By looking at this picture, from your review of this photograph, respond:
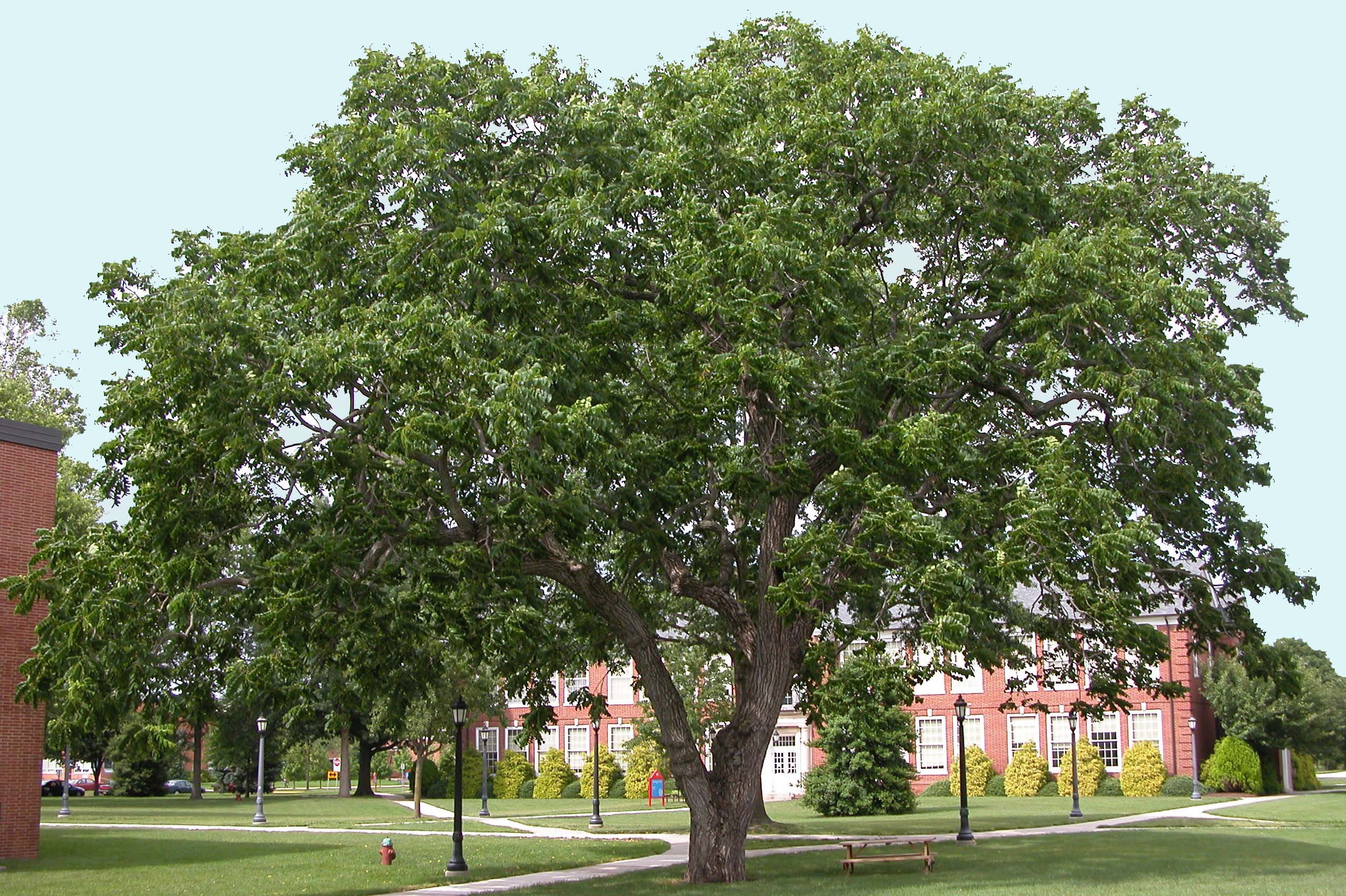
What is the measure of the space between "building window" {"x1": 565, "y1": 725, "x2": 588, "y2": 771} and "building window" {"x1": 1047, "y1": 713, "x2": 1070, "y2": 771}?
25.5 meters

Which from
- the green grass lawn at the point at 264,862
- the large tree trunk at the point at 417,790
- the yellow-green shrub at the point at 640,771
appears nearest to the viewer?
the green grass lawn at the point at 264,862

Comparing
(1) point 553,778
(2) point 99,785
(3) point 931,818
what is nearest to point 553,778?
(1) point 553,778

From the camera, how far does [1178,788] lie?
53188mm

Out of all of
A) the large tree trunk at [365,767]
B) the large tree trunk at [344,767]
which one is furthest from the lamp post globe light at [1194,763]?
the large tree trunk at [365,767]

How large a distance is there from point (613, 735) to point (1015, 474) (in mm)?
52864

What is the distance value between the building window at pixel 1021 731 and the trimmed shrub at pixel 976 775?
1338 millimetres

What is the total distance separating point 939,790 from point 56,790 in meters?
61.2

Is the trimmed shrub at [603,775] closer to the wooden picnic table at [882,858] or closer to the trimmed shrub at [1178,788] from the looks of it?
the trimmed shrub at [1178,788]

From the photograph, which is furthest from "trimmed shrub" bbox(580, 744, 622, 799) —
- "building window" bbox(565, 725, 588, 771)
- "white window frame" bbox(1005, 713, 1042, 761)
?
"white window frame" bbox(1005, 713, 1042, 761)

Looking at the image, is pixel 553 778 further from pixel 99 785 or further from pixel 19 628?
pixel 99 785

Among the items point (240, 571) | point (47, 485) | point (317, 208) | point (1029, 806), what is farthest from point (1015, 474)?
point (1029, 806)

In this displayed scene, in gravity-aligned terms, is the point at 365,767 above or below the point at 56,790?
above

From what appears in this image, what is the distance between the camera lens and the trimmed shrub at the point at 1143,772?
53719 millimetres

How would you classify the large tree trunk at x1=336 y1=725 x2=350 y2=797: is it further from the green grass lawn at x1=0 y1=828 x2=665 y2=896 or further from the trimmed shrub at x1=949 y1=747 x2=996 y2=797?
the trimmed shrub at x1=949 y1=747 x2=996 y2=797
